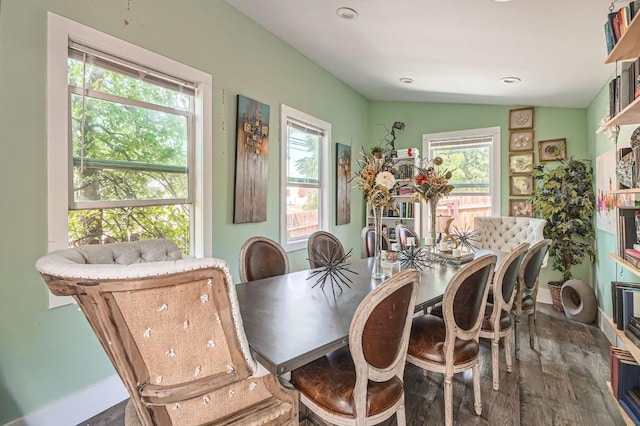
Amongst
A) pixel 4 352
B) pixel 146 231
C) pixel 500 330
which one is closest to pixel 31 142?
Answer: pixel 146 231

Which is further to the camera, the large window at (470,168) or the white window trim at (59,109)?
the large window at (470,168)

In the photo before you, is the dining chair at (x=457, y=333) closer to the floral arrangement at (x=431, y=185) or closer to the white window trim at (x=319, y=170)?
the floral arrangement at (x=431, y=185)

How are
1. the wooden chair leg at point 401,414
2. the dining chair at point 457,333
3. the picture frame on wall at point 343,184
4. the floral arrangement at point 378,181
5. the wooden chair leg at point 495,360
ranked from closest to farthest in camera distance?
1. the wooden chair leg at point 401,414
2. the dining chair at point 457,333
3. the floral arrangement at point 378,181
4. the wooden chair leg at point 495,360
5. the picture frame on wall at point 343,184

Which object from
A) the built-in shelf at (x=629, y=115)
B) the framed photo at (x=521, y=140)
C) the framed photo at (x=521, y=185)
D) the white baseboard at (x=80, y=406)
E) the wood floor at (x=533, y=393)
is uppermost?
the framed photo at (x=521, y=140)

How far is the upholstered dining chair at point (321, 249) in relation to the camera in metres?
2.79

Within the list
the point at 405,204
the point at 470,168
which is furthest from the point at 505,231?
the point at 405,204

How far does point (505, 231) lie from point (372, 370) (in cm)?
392

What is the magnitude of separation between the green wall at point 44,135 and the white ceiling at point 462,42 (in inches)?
15.7

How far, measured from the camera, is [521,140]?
452cm

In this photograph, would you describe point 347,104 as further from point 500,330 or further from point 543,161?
point 500,330

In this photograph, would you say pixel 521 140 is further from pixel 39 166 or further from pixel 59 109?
pixel 39 166

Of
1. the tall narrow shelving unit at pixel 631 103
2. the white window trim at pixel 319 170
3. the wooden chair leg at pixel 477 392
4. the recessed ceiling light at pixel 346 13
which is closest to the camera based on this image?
the tall narrow shelving unit at pixel 631 103

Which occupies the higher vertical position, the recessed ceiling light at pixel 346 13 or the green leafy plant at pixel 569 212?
the recessed ceiling light at pixel 346 13

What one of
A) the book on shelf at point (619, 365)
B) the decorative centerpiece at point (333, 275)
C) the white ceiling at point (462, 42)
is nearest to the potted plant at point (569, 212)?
the white ceiling at point (462, 42)
